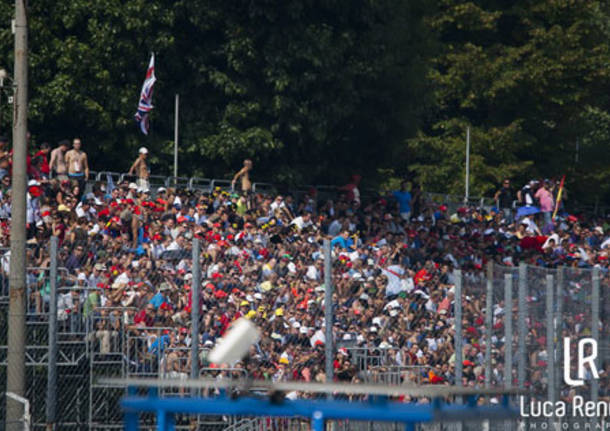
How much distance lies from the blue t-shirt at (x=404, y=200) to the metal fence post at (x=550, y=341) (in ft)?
58.4

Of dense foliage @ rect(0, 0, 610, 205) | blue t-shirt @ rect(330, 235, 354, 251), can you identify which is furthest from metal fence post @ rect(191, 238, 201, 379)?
dense foliage @ rect(0, 0, 610, 205)

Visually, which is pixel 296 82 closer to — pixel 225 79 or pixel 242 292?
pixel 225 79

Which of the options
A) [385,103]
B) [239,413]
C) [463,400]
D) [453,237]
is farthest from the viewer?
[385,103]

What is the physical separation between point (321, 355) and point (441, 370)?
1.26 meters

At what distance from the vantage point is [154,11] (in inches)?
1422

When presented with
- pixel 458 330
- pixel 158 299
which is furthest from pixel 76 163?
pixel 458 330

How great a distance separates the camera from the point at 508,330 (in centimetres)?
1393

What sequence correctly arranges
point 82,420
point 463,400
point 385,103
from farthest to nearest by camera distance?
1. point 385,103
2. point 82,420
3. point 463,400

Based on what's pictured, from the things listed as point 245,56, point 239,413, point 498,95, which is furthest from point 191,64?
point 239,413

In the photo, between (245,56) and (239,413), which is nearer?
(239,413)

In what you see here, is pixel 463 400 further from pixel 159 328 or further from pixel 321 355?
pixel 159 328

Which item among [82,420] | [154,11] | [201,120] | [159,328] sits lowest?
[82,420]

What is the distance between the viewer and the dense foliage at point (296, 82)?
35.6 metres

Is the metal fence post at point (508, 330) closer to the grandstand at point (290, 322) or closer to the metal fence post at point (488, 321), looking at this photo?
the grandstand at point (290, 322)
